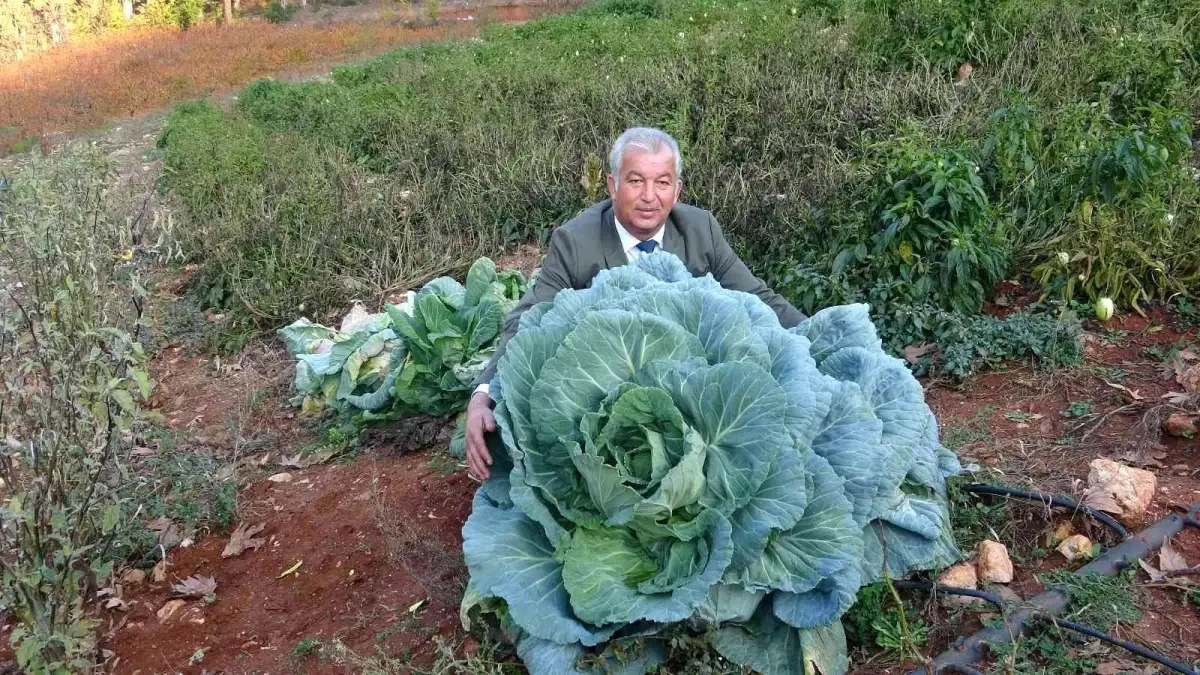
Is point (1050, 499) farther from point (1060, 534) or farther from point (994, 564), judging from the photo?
point (994, 564)

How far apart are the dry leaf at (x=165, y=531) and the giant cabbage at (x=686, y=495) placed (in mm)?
1499

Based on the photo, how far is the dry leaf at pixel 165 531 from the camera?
3250 mm

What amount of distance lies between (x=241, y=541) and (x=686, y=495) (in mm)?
1953

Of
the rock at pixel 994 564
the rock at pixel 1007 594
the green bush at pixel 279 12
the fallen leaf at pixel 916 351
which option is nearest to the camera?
the rock at pixel 1007 594

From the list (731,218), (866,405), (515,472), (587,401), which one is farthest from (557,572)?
(731,218)

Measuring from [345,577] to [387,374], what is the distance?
1353mm

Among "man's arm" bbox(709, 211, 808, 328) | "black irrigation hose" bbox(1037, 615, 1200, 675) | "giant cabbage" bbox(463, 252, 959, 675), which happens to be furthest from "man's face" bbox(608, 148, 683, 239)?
"black irrigation hose" bbox(1037, 615, 1200, 675)

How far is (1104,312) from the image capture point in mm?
3598

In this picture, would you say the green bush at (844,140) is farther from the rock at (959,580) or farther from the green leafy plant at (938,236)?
the rock at (959,580)

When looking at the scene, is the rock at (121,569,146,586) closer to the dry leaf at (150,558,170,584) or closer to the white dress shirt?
the dry leaf at (150,558,170,584)

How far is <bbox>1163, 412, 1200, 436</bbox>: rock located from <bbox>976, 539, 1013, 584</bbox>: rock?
35.6 inches

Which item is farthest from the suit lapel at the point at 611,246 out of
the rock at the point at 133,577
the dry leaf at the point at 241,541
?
the rock at the point at 133,577

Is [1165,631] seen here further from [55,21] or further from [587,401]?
[55,21]

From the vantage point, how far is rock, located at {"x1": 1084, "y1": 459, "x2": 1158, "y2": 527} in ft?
8.06
